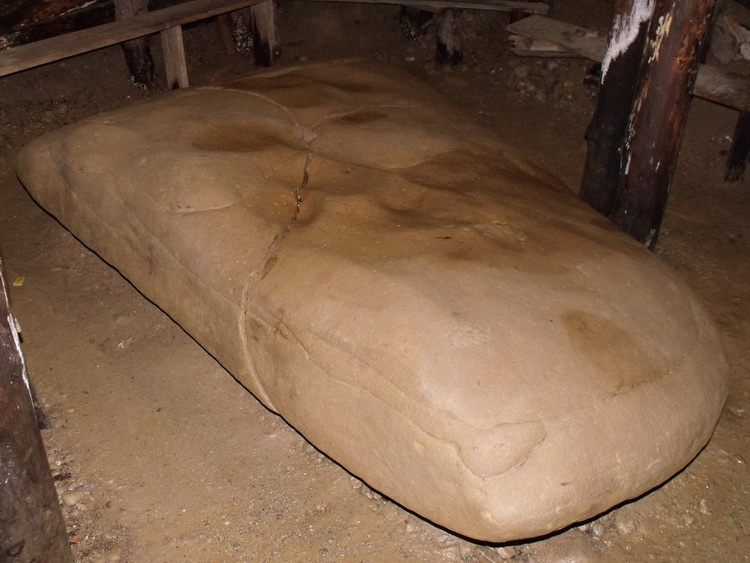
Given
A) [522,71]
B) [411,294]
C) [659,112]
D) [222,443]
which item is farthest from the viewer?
[522,71]

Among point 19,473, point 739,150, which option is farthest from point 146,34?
point 739,150

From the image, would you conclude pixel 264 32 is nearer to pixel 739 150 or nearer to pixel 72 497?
pixel 739 150

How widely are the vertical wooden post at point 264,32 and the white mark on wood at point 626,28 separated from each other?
9.24ft

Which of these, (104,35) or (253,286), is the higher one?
(104,35)

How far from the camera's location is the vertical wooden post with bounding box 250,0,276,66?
558 centimetres

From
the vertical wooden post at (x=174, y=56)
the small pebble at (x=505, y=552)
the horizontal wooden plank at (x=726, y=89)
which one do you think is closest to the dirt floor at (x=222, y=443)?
the small pebble at (x=505, y=552)

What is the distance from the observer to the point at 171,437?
296cm

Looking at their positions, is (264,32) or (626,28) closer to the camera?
(626,28)

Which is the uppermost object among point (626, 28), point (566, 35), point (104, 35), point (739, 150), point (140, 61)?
point (626, 28)

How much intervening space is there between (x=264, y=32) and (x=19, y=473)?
4347mm

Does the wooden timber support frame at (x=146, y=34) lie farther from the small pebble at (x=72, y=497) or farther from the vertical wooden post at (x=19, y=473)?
the vertical wooden post at (x=19, y=473)

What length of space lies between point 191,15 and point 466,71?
231 centimetres

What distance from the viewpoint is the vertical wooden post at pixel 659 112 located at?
332cm

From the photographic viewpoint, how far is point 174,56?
5008 mm
